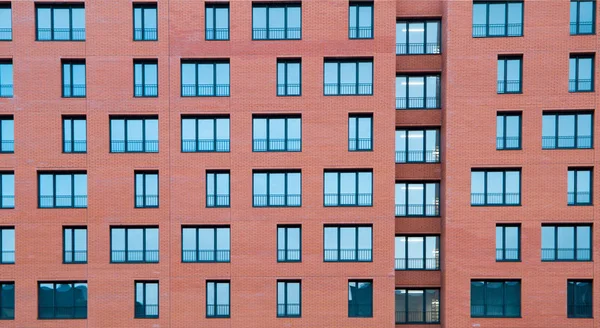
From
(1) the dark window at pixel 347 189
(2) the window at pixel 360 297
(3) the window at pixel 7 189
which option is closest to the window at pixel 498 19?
(1) the dark window at pixel 347 189

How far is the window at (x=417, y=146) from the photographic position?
1888cm

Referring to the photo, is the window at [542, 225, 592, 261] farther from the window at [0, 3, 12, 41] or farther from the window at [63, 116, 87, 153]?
the window at [0, 3, 12, 41]

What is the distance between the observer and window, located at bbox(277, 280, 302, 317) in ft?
59.3

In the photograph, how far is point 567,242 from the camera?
58.3 ft

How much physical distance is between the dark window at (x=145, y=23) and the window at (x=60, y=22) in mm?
2397

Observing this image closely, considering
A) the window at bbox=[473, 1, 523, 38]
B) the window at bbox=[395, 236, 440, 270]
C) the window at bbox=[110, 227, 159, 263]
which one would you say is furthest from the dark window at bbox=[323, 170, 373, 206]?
the window at bbox=[473, 1, 523, 38]

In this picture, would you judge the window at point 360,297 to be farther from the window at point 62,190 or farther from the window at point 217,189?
the window at point 62,190

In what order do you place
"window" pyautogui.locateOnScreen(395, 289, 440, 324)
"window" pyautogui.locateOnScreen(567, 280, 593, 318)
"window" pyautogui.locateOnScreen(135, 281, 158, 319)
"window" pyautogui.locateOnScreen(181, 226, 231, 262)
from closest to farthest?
"window" pyautogui.locateOnScreen(567, 280, 593, 318) < "window" pyautogui.locateOnScreen(135, 281, 158, 319) < "window" pyautogui.locateOnScreen(181, 226, 231, 262) < "window" pyautogui.locateOnScreen(395, 289, 440, 324)

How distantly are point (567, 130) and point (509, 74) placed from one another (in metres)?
3.59

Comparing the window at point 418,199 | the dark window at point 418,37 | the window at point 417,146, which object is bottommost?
the window at point 418,199

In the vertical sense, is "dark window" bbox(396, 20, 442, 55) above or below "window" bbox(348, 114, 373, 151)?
above

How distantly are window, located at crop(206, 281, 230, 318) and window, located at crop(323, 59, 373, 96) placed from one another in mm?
10102

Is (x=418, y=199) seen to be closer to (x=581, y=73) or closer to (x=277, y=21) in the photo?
(x=581, y=73)

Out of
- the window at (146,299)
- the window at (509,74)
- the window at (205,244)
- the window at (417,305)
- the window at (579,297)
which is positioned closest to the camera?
the window at (579,297)
